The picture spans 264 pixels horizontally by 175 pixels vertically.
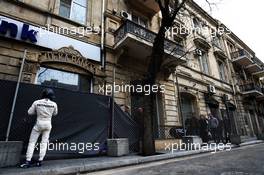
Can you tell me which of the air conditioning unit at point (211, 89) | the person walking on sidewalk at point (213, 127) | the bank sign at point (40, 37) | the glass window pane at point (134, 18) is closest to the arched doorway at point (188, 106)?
the person walking on sidewalk at point (213, 127)

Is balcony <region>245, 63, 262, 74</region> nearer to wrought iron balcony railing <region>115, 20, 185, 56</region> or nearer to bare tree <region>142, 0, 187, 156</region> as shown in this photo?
wrought iron balcony railing <region>115, 20, 185, 56</region>

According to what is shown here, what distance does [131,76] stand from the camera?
9922mm

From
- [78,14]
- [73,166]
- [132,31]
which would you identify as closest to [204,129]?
[132,31]

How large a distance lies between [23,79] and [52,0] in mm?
4093

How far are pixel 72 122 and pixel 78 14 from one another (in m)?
6.03

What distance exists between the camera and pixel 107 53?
9.20m

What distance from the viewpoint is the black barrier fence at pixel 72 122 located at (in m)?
4.73

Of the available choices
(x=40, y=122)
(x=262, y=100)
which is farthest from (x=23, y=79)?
(x=262, y=100)

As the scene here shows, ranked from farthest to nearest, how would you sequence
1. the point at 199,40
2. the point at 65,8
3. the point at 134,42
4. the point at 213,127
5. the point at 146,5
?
1. the point at 199,40
2. the point at 146,5
3. the point at 213,127
4. the point at 134,42
5. the point at 65,8

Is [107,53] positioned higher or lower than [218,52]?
lower

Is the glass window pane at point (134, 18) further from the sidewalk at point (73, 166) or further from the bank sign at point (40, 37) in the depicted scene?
the sidewalk at point (73, 166)

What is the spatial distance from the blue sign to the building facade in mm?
30

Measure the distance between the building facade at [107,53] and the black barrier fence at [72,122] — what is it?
1480 millimetres

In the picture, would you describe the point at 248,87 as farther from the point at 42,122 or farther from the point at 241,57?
the point at 42,122
